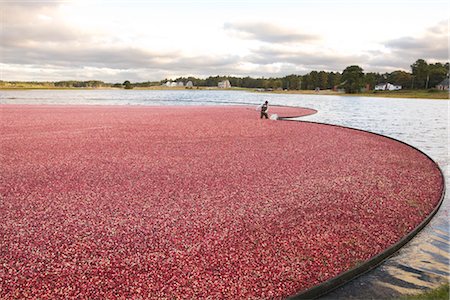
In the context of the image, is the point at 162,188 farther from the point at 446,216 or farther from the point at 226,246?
the point at 446,216

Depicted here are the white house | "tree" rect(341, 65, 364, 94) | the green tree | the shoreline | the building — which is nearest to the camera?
the shoreline

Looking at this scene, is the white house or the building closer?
the building

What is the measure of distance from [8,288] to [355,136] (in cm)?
1549

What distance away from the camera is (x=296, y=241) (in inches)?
194

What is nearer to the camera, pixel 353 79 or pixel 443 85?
pixel 443 85

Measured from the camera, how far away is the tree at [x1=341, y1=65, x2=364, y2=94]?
11262 centimetres

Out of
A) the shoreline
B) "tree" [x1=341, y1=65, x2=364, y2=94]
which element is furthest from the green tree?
the shoreline

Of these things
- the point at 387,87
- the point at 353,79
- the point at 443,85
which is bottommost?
the point at 443,85

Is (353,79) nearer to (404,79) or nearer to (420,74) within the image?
(420,74)

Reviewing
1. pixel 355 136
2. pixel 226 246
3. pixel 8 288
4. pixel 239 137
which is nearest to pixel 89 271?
pixel 8 288

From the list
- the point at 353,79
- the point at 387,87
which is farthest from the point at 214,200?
the point at 387,87

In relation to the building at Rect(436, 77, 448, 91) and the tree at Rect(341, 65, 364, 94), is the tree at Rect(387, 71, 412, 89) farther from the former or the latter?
the tree at Rect(341, 65, 364, 94)

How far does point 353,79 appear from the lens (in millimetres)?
113500

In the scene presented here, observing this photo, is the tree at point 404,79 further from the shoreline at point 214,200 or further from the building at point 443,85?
the shoreline at point 214,200
